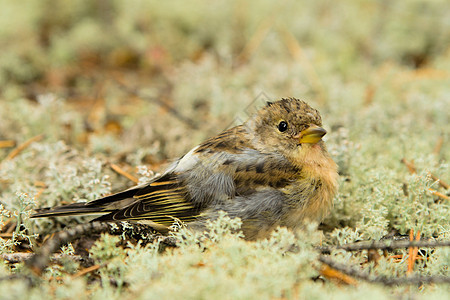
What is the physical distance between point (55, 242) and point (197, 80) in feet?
10.7

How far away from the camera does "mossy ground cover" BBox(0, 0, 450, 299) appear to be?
84.9 inches

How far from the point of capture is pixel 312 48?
616 centimetres

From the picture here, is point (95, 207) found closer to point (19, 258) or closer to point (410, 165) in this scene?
point (19, 258)

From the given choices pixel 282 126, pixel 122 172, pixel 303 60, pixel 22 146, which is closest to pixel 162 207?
pixel 122 172

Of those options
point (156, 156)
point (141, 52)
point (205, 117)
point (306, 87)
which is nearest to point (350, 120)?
point (306, 87)

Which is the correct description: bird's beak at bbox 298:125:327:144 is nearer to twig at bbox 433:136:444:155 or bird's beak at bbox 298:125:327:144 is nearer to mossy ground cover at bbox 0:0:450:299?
mossy ground cover at bbox 0:0:450:299

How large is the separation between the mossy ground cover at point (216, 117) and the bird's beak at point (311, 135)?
0.42 m

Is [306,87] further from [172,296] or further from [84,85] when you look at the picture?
[172,296]

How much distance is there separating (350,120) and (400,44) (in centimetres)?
238

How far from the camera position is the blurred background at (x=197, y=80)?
3781 mm

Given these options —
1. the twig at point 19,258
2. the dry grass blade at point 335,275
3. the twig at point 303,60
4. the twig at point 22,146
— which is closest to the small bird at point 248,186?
the twig at point 19,258

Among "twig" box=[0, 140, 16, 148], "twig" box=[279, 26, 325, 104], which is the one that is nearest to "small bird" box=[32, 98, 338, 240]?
"twig" box=[0, 140, 16, 148]

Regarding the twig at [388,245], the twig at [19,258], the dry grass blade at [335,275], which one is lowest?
the twig at [19,258]

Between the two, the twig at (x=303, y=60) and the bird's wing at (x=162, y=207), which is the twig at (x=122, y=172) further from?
the twig at (x=303, y=60)
